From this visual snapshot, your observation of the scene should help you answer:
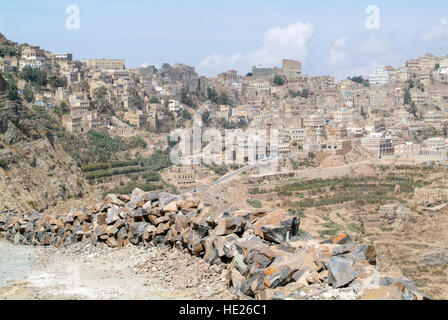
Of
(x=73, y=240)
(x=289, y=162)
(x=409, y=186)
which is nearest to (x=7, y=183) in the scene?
(x=73, y=240)

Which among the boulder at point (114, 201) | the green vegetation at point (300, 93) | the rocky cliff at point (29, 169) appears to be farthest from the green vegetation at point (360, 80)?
the boulder at point (114, 201)

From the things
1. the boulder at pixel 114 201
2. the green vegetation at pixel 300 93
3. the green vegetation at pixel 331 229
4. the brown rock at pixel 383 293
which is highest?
the green vegetation at pixel 300 93

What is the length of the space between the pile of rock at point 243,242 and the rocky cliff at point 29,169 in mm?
7936

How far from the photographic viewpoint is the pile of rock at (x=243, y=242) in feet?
12.6

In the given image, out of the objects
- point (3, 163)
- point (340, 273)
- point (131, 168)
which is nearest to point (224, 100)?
point (131, 168)

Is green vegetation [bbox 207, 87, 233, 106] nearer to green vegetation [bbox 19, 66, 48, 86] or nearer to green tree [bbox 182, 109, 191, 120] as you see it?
green tree [bbox 182, 109, 191, 120]

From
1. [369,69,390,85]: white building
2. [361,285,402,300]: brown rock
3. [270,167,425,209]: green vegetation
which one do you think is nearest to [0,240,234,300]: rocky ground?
[361,285,402,300]: brown rock

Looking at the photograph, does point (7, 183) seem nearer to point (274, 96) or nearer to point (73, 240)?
point (73, 240)

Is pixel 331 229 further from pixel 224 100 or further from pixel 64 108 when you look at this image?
pixel 224 100

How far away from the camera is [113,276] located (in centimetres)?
488

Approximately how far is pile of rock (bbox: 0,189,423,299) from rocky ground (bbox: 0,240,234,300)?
5.3 inches

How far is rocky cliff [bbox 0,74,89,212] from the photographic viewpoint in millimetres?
15586

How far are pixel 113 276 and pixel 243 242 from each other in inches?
41.0

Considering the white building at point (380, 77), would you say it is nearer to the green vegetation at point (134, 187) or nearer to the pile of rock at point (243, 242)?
the green vegetation at point (134, 187)
